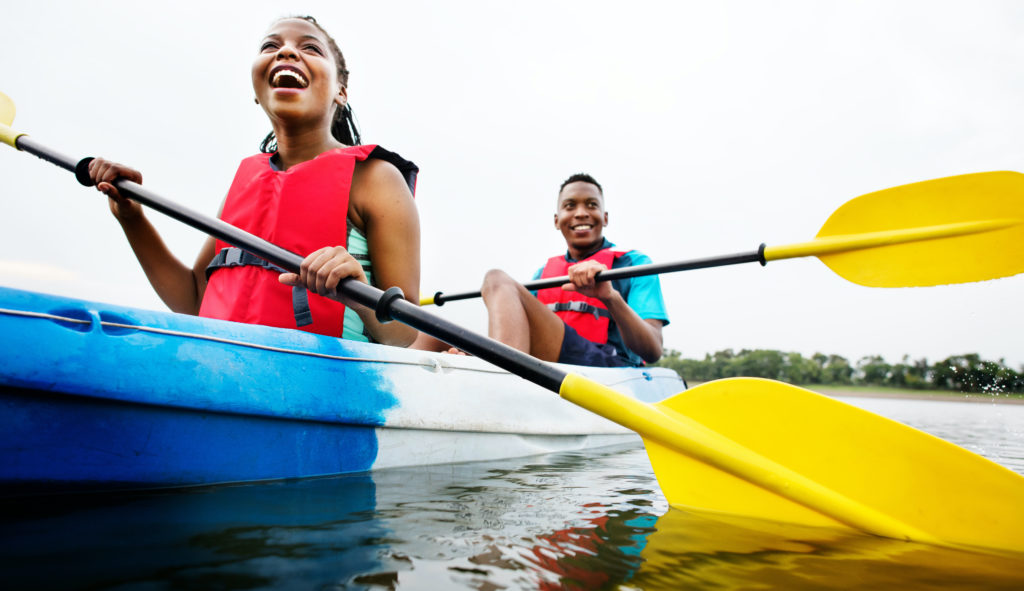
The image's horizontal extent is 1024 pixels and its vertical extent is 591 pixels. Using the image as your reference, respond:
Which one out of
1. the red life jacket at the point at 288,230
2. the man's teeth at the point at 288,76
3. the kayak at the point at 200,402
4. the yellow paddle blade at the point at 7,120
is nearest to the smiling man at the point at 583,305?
the kayak at the point at 200,402

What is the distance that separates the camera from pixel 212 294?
6.48ft

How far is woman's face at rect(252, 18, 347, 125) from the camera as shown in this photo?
6.68 feet

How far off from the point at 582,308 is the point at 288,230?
6.78ft

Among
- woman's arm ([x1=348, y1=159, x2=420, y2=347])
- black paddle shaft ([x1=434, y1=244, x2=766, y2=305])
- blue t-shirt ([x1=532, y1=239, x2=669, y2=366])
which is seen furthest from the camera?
blue t-shirt ([x1=532, y1=239, x2=669, y2=366])

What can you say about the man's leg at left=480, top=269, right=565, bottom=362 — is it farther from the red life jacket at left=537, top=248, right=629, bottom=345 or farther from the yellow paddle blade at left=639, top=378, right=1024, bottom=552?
the yellow paddle blade at left=639, top=378, right=1024, bottom=552

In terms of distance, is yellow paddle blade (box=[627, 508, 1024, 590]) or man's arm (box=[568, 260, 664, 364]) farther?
man's arm (box=[568, 260, 664, 364])

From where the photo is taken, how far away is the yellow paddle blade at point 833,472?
1420 millimetres

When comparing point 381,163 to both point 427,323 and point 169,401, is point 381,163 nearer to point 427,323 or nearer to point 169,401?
point 427,323

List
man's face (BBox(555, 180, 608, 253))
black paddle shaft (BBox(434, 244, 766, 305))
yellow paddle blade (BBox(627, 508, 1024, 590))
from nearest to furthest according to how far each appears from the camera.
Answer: yellow paddle blade (BBox(627, 508, 1024, 590)) < black paddle shaft (BBox(434, 244, 766, 305)) < man's face (BBox(555, 180, 608, 253))

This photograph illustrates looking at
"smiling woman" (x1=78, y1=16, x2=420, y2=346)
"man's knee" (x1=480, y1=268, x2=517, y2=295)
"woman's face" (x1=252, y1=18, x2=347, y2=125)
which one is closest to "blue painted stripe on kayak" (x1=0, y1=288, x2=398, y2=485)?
"smiling woman" (x1=78, y1=16, x2=420, y2=346)

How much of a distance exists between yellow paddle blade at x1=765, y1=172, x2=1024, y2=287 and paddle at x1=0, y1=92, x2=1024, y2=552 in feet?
4.43

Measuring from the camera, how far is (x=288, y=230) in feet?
6.37

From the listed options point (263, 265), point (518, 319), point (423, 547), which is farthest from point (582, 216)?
point (423, 547)

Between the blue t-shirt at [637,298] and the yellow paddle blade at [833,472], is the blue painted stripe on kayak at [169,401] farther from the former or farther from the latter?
the blue t-shirt at [637,298]
